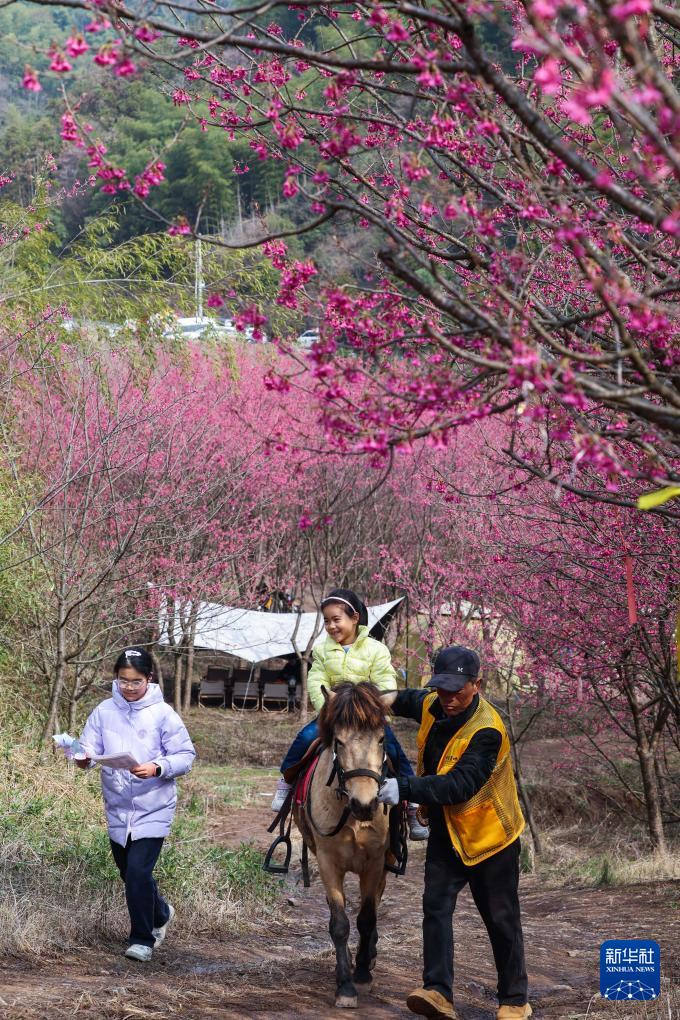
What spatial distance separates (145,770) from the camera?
20.2ft

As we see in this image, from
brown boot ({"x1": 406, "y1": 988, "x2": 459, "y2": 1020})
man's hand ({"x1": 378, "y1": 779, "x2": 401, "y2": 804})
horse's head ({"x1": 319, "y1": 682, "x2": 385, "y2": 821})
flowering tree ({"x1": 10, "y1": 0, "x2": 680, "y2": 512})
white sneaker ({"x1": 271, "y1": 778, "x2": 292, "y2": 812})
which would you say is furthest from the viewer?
white sneaker ({"x1": 271, "y1": 778, "x2": 292, "y2": 812})

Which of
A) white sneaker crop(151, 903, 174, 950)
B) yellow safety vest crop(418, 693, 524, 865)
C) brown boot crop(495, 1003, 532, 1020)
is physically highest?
yellow safety vest crop(418, 693, 524, 865)

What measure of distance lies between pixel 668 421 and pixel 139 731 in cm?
379

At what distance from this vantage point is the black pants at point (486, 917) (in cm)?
536

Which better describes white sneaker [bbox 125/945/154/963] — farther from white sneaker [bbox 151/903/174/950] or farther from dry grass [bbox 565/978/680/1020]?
dry grass [bbox 565/978/680/1020]

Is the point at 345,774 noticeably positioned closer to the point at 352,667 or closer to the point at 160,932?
the point at 352,667

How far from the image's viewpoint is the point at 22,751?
399 inches

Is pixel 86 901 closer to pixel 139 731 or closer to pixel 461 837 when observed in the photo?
pixel 139 731

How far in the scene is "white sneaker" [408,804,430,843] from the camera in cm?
652

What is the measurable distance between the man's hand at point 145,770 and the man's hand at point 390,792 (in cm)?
136

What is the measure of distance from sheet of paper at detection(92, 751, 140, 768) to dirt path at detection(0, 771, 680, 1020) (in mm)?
1006

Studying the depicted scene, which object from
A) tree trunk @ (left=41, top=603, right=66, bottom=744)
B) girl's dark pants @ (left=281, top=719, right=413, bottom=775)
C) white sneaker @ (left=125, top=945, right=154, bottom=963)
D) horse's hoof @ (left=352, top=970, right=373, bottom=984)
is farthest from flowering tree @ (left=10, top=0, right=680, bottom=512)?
tree trunk @ (left=41, top=603, right=66, bottom=744)

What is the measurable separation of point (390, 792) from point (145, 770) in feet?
4.72

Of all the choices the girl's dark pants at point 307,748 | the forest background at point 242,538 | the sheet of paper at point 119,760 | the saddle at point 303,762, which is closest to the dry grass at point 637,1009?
the girl's dark pants at point 307,748
